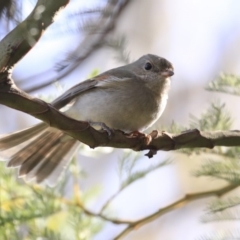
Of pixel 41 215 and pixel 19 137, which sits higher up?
pixel 19 137

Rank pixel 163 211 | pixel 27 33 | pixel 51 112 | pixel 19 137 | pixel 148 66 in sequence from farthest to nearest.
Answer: pixel 148 66, pixel 19 137, pixel 163 211, pixel 51 112, pixel 27 33

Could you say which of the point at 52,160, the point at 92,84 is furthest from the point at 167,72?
the point at 52,160

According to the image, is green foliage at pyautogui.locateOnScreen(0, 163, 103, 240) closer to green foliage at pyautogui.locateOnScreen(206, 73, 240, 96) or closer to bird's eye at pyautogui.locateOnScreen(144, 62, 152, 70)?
green foliage at pyautogui.locateOnScreen(206, 73, 240, 96)

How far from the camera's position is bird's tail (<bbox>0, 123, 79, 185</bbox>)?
228 cm

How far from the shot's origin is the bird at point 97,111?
2.27m

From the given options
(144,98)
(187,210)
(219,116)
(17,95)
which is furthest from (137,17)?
(17,95)

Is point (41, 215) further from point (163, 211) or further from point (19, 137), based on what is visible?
point (19, 137)

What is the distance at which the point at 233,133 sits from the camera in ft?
4.88

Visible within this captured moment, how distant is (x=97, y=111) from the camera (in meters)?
2.32

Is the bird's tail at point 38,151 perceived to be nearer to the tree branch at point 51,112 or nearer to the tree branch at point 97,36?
the tree branch at point 97,36

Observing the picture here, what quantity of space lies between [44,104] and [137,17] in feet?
13.1

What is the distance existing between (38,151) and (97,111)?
1.44 feet

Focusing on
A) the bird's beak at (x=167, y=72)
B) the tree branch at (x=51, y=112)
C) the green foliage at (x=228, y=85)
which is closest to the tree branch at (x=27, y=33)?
the tree branch at (x=51, y=112)

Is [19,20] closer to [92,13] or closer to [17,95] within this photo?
[17,95]
